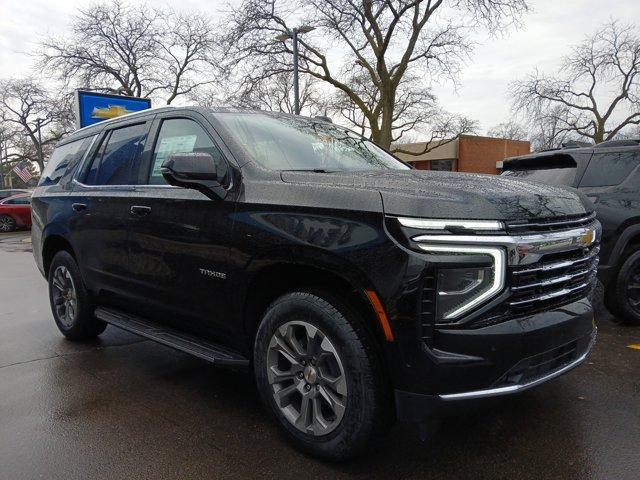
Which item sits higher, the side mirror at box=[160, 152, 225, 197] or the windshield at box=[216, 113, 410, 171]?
the windshield at box=[216, 113, 410, 171]

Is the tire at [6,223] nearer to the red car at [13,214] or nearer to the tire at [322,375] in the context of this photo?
the red car at [13,214]

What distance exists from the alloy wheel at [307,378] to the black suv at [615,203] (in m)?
3.43

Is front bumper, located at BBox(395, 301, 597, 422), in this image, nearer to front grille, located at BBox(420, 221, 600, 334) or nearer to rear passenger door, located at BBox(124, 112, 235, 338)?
front grille, located at BBox(420, 221, 600, 334)

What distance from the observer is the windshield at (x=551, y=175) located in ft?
17.1

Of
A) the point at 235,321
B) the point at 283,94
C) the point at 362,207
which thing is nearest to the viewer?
the point at 362,207

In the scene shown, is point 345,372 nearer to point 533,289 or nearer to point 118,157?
Result: point 533,289

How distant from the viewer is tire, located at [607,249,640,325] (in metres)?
4.95

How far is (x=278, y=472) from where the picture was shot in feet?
8.46

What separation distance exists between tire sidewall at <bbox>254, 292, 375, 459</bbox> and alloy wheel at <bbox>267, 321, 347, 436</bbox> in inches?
1.2

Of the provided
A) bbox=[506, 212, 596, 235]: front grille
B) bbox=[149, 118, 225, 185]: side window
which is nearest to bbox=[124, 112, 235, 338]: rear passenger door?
bbox=[149, 118, 225, 185]: side window

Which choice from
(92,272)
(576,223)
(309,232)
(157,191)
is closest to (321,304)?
(309,232)

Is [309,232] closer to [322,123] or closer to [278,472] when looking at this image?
[278,472]

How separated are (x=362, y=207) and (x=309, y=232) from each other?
1.05 feet

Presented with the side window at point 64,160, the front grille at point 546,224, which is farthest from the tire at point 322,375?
the side window at point 64,160
